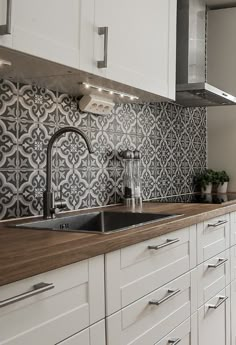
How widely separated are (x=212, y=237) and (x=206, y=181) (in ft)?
4.31

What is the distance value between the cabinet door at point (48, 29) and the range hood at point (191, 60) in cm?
133

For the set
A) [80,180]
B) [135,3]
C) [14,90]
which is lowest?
[80,180]

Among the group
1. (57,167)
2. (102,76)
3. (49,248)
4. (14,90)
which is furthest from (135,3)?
(49,248)

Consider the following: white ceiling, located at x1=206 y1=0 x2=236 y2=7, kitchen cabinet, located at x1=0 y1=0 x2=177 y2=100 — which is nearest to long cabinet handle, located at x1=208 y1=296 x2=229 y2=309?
kitchen cabinet, located at x1=0 y1=0 x2=177 y2=100

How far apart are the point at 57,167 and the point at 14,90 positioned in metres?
0.41

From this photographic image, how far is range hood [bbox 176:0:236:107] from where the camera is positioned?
2.93 metres

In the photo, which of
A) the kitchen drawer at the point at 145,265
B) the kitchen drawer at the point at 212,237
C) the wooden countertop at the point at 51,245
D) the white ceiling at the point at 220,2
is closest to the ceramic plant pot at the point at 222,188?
the kitchen drawer at the point at 212,237

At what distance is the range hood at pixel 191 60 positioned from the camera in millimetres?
2926

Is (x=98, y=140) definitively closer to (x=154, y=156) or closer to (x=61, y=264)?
(x=154, y=156)

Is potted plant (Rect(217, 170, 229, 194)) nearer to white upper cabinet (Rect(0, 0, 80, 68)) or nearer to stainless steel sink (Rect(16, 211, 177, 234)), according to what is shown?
stainless steel sink (Rect(16, 211, 177, 234))

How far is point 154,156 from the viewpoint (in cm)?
295

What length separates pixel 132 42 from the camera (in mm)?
2000

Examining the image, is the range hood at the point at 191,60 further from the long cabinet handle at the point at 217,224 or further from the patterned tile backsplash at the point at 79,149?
the long cabinet handle at the point at 217,224

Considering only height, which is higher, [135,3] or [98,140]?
[135,3]
